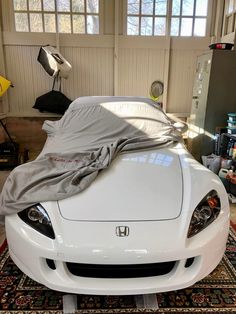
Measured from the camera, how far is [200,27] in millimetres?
4797

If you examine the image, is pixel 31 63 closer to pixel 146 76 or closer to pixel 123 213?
pixel 146 76

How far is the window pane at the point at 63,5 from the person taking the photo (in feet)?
14.8

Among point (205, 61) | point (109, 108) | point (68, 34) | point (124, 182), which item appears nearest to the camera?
point (124, 182)

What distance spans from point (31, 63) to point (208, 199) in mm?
4386

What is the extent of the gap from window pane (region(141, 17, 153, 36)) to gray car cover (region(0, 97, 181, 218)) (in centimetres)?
283

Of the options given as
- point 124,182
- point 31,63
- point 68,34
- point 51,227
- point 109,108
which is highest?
point 68,34

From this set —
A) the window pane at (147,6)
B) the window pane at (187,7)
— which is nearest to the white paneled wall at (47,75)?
the window pane at (147,6)

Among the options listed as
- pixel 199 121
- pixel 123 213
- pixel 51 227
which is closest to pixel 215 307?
pixel 123 213

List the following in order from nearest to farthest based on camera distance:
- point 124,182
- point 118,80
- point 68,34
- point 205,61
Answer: point 124,182
point 205,61
point 68,34
point 118,80

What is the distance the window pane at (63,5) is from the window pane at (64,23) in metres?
0.10

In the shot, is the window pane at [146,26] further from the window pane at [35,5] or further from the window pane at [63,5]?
the window pane at [35,5]

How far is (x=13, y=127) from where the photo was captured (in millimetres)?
4914

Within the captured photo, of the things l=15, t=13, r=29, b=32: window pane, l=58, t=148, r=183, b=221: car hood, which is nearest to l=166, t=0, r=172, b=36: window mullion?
l=15, t=13, r=29, b=32: window pane

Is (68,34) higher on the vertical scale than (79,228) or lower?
higher
